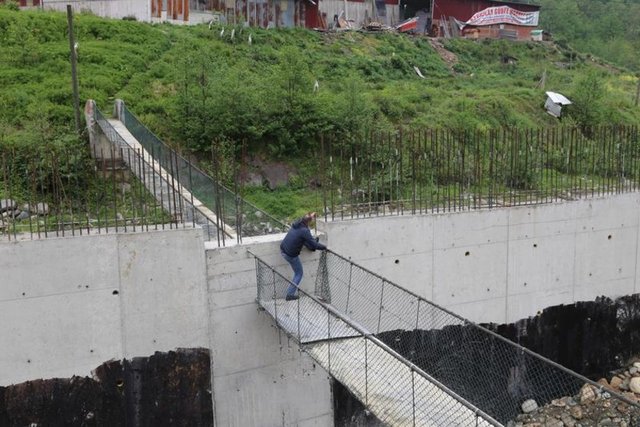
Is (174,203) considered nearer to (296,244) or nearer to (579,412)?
(296,244)

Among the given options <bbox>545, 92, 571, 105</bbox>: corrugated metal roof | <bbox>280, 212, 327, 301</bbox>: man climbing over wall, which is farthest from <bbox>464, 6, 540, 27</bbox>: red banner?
<bbox>280, 212, 327, 301</bbox>: man climbing over wall

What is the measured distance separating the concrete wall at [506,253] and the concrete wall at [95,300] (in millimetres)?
2656

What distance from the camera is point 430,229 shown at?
11250mm

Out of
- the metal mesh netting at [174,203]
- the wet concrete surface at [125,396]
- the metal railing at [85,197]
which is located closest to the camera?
the wet concrete surface at [125,396]

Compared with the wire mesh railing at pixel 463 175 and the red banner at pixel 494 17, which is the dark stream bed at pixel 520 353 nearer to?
the wire mesh railing at pixel 463 175

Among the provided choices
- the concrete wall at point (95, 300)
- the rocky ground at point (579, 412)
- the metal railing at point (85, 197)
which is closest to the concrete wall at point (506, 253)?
the rocky ground at point (579, 412)

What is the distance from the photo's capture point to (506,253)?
12.1 meters

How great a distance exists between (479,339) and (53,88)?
44.3 feet

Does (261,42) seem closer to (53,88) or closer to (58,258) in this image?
(53,88)

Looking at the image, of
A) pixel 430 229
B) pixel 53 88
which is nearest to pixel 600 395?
pixel 430 229

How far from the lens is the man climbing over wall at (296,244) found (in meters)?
9.42

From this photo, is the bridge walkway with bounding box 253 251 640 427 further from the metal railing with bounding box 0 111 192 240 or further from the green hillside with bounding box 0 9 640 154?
the green hillside with bounding box 0 9 640 154

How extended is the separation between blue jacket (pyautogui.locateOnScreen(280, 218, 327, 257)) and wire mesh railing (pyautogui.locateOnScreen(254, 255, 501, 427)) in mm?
456

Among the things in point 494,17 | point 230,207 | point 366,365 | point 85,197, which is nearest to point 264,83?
point 230,207
